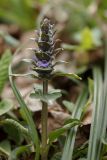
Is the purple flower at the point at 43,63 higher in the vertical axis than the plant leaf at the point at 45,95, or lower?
higher

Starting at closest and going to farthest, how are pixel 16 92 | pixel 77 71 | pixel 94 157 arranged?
pixel 94 157
pixel 16 92
pixel 77 71

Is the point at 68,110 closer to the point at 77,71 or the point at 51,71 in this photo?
the point at 51,71

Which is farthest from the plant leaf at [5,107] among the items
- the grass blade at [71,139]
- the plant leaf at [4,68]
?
the grass blade at [71,139]

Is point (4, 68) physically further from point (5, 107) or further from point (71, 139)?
point (71, 139)

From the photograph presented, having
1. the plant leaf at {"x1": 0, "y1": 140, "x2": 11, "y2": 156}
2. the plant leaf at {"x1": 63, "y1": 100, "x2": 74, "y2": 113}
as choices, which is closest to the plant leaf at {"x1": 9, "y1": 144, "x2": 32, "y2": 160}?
the plant leaf at {"x1": 0, "y1": 140, "x2": 11, "y2": 156}

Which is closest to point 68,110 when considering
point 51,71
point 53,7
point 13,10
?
point 51,71

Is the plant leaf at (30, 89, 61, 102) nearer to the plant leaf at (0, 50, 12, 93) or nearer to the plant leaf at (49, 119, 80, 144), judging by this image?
the plant leaf at (49, 119, 80, 144)

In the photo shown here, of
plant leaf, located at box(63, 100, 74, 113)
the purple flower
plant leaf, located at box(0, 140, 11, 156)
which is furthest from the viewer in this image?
plant leaf, located at box(63, 100, 74, 113)

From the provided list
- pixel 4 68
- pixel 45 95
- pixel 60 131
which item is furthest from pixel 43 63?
pixel 4 68

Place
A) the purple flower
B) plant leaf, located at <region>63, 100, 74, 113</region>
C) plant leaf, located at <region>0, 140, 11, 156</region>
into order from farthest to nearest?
plant leaf, located at <region>63, 100, 74, 113</region>, plant leaf, located at <region>0, 140, 11, 156</region>, the purple flower

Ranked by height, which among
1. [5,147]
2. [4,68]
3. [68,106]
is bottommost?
[5,147]

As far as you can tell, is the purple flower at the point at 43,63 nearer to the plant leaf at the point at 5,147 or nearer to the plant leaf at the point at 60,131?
the plant leaf at the point at 60,131
